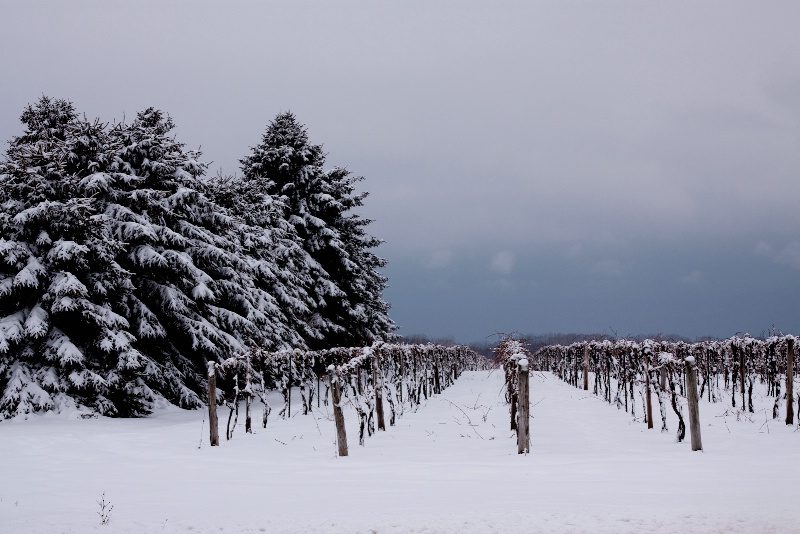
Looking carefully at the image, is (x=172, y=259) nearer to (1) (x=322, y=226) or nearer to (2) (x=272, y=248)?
(2) (x=272, y=248)

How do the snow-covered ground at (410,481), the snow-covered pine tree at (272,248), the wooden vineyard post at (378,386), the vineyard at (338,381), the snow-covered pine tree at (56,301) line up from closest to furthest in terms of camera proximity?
the snow-covered ground at (410,481)
the vineyard at (338,381)
the wooden vineyard post at (378,386)
the snow-covered pine tree at (56,301)
the snow-covered pine tree at (272,248)

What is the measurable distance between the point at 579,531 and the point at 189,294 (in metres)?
16.7

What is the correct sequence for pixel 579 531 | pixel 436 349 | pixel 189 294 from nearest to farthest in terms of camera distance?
pixel 579 531, pixel 189 294, pixel 436 349

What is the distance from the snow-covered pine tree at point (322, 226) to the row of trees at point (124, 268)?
264 cm

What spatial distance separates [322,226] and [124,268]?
12541mm

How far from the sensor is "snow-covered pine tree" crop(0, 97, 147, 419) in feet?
49.0

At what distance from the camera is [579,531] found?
5121 millimetres

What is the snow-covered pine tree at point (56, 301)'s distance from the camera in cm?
1495

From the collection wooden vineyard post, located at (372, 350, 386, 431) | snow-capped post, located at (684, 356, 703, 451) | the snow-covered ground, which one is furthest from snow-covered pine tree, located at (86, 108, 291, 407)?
snow-capped post, located at (684, 356, 703, 451)

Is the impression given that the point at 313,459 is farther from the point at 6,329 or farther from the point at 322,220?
the point at 322,220

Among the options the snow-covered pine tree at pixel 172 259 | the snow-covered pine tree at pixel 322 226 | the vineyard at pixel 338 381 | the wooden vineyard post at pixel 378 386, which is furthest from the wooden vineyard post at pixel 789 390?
the snow-covered pine tree at pixel 322 226

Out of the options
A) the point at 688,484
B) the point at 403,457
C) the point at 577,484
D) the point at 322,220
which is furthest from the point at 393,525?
the point at 322,220

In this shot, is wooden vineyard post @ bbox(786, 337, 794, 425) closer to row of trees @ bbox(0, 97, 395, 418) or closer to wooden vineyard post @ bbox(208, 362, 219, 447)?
row of trees @ bbox(0, 97, 395, 418)

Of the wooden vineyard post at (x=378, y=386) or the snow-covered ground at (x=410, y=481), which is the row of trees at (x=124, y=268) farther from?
the snow-covered ground at (x=410, y=481)
